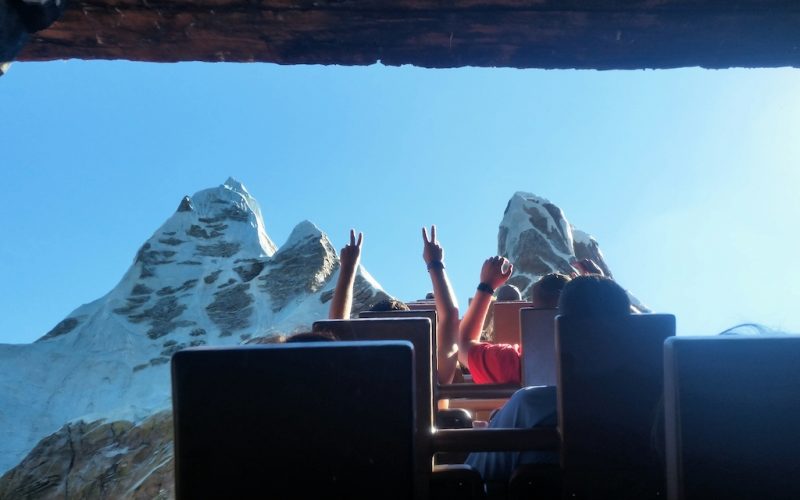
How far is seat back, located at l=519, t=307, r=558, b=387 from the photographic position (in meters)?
3.03

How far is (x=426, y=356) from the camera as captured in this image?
2068 mm

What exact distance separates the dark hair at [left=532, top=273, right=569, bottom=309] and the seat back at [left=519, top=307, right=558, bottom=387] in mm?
109

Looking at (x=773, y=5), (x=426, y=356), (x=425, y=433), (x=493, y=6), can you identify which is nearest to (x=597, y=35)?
(x=493, y=6)

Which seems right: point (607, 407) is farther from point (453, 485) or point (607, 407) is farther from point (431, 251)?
point (431, 251)

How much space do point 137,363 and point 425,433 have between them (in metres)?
38.2

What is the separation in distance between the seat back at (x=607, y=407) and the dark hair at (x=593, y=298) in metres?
0.10

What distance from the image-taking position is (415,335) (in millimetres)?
2162

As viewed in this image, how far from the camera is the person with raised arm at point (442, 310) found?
312 cm

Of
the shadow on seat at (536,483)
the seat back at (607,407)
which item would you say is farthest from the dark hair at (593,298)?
the shadow on seat at (536,483)

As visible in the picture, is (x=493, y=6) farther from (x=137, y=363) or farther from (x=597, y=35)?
(x=137, y=363)

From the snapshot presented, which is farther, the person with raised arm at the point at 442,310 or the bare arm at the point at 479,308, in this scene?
the bare arm at the point at 479,308

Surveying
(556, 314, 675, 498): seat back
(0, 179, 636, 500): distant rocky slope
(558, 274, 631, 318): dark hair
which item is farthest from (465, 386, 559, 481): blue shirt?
(0, 179, 636, 500): distant rocky slope

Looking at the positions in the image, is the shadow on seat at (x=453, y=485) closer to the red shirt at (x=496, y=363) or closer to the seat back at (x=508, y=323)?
the red shirt at (x=496, y=363)

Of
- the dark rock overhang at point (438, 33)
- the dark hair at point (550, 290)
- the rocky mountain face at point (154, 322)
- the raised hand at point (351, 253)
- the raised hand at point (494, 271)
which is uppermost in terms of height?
the dark rock overhang at point (438, 33)
